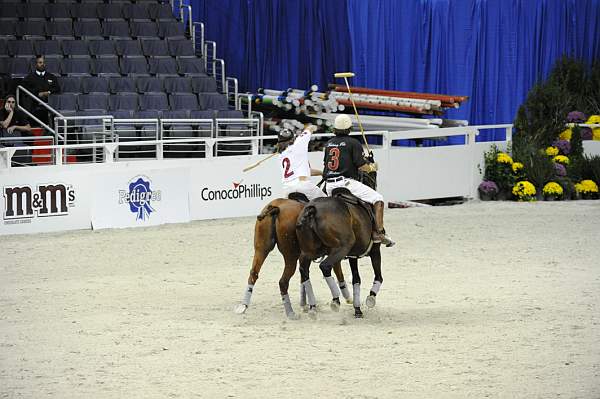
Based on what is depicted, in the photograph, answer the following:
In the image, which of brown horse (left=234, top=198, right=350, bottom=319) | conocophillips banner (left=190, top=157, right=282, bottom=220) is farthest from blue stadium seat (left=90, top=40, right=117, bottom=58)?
brown horse (left=234, top=198, right=350, bottom=319)

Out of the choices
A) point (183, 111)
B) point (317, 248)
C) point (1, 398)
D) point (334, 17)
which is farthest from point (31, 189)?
point (334, 17)

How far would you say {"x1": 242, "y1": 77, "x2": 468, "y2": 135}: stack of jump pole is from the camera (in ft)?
77.3

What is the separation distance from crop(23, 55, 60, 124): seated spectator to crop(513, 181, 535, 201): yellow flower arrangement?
9.27m

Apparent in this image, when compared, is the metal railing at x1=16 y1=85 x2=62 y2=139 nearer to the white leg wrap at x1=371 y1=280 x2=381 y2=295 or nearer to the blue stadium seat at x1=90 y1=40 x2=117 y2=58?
the blue stadium seat at x1=90 y1=40 x2=117 y2=58

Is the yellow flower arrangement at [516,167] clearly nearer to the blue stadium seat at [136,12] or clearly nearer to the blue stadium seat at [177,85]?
the blue stadium seat at [177,85]

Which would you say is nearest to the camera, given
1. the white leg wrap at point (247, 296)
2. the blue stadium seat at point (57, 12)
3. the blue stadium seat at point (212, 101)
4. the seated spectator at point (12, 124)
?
the white leg wrap at point (247, 296)

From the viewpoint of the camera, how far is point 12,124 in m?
Result: 20.0

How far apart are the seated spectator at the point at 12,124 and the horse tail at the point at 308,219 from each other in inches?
371

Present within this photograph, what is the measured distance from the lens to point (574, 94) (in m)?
26.7

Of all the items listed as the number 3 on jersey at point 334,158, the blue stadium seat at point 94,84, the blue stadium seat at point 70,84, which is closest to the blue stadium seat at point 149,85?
the blue stadium seat at point 94,84

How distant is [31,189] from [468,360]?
30.4ft

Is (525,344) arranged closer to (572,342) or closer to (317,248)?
(572,342)

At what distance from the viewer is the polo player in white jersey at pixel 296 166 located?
1230 centimetres

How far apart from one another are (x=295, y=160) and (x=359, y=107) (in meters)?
12.3
